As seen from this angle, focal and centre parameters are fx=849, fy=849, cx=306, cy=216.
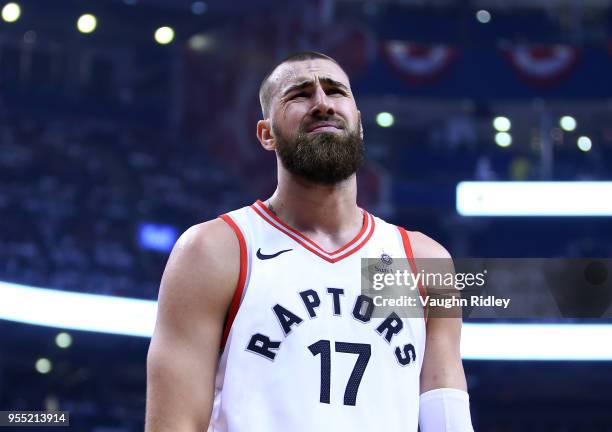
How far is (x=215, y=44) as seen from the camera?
19.8 meters

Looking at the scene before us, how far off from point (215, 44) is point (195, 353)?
17782 mm

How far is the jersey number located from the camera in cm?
268

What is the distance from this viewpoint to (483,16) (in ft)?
80.4

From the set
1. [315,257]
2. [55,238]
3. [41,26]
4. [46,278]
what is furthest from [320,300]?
[41,26]

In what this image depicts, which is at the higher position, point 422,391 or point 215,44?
point 215,44

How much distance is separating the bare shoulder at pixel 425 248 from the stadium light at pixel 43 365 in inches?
666

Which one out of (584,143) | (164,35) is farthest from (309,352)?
(164,35)

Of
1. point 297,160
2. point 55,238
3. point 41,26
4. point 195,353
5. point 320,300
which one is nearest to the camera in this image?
point 195,353

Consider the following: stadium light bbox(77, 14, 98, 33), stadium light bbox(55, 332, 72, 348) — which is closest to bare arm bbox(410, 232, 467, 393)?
stadium light bbox(55, 332, 72, 348)

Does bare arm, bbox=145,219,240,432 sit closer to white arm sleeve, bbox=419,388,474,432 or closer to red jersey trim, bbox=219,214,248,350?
red jersey trim, bbox=219,214,248,350

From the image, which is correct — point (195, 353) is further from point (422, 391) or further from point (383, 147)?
point (383, 147)

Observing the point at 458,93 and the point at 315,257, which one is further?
the point at 458,93

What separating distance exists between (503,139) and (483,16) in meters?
4.13
